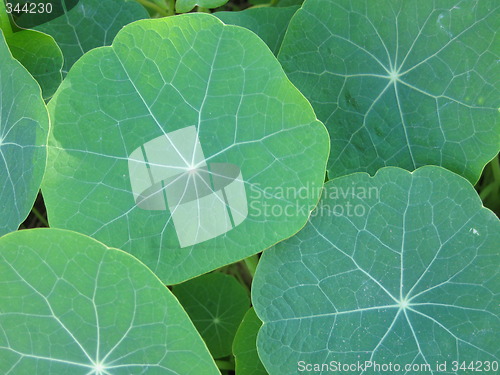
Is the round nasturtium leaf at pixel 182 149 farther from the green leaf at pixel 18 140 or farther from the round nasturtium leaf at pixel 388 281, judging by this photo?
the round nasturtium leaf at pixel 388 281

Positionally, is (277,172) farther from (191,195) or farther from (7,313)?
(7,313)

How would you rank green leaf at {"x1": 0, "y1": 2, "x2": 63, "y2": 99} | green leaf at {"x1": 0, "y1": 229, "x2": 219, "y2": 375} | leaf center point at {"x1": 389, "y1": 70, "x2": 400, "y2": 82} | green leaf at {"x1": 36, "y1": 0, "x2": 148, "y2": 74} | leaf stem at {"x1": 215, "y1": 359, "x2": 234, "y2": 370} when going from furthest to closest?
leaf stem at {"x1": 215, "y1": 359, "x2": 234, "y2": 370}
green leaf at {"x1": 36, "y1": 0, "x2": 148, "y2": 74}
green leaf at {"x1": 0, "y1": 2, "x2": 63, "y2": 99}
leaf center point at {"x1": 389, "y1": 70, "x2": 400, "y2": 82}
green leaf at {"x1": 0, "y1": 229, "x2": 219, "y2": 375}

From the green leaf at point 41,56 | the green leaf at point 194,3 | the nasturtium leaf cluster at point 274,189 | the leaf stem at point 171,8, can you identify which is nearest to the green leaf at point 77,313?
the nasturtium leaf cluster at point 274,189

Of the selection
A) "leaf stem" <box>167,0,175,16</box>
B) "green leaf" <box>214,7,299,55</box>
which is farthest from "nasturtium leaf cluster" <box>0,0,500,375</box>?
"leaf stem" <box>167,0,175,16</box>

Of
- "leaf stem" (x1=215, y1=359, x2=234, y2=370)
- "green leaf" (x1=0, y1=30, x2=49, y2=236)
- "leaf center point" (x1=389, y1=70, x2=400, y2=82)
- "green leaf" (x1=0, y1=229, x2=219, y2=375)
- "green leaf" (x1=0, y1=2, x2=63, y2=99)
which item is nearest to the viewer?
"green leaf" (x1=0, y1=229, x2=219, y2=375)

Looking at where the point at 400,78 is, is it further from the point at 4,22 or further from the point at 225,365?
the point at 4,22

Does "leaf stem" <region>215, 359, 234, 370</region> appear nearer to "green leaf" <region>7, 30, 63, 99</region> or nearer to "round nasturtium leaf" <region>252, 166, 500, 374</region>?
"round nasturtium leaf" <region>252, 166, 500, 374</region>

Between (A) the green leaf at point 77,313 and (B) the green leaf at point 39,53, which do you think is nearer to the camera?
(A) the green leaf at point 77,313
